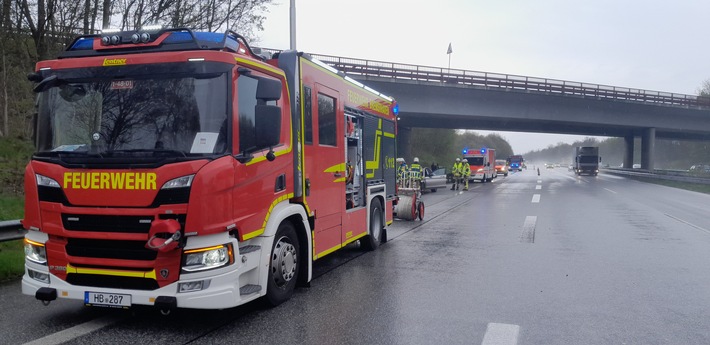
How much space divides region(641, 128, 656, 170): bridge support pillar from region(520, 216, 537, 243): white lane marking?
36.5m

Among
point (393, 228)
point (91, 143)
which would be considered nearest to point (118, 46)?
point (91, 143)

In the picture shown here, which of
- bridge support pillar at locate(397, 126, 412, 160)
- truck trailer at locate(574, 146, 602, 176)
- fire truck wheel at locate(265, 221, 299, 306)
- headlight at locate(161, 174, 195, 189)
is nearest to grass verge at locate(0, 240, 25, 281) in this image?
fire truck wheel at locate(265, 221, 299, 306)

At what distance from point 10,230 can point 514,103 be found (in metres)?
34.0

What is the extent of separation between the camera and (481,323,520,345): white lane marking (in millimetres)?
4945

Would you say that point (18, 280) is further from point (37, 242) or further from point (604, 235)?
point (604, 235)

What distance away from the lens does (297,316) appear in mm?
5707

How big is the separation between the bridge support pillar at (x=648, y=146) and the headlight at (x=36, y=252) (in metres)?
49.3

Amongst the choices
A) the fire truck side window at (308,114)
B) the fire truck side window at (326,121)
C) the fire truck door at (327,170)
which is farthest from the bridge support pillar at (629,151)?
the fire truck side window at (308,114)

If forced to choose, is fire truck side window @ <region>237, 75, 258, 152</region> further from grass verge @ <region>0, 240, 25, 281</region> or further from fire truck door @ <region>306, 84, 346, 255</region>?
grass verge @ <region>0, 240, 25, 281</region>

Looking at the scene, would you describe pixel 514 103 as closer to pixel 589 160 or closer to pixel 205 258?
pixel 589 160

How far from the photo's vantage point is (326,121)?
7.50 metres

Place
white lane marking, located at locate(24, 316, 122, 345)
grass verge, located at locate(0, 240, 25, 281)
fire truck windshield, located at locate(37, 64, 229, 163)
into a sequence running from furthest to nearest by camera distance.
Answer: grass verge, located at locate(0, 240, 25, 281) → fire truck windshield, located at locate(37, 64, 229, 163) → white lane marking, located at locate(24, 316, 122, 345)

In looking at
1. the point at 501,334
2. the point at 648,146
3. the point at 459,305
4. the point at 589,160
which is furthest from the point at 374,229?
the point at 589,160

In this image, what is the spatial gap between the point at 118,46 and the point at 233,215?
2084 millimetres
